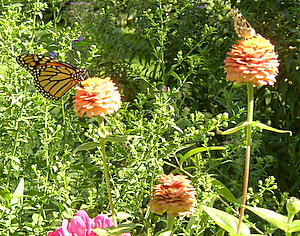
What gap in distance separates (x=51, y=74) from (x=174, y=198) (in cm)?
98

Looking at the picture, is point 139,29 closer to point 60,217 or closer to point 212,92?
point 212,92

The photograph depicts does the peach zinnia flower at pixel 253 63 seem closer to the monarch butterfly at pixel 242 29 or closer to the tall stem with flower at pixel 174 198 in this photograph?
the monarch butterfly at pixel 242 29

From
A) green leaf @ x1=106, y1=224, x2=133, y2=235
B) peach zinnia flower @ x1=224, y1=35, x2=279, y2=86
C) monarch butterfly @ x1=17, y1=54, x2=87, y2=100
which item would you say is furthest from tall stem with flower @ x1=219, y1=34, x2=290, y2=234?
monarch butterfly @ x1=17, y1=54, x2=87, y2=100

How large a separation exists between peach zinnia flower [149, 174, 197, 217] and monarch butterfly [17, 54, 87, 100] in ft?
2.51

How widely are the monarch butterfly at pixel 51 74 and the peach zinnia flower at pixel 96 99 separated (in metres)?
0.66

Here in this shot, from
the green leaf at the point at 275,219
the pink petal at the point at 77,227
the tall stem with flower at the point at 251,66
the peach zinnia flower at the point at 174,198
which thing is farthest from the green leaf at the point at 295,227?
the pink petal at the point at 77,227

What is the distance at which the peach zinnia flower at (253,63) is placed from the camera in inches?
51.4

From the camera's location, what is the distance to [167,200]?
1.37 m

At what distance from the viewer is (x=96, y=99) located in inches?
53.8

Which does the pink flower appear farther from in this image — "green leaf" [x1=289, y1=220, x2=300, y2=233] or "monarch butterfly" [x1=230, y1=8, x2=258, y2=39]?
"monarch butterfly" [x1=230, y1=8, x2=258, y2=39]

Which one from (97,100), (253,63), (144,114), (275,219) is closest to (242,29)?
(253,63)

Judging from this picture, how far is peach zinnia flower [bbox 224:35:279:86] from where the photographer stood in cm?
131

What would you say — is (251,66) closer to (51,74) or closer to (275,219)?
(275,219)

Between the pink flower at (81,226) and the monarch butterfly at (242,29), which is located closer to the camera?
the pink flower at (81,226)
